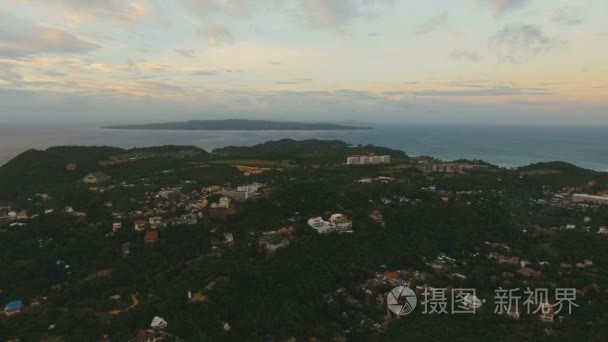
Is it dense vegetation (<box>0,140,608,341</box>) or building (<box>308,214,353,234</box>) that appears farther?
building (<box>308,214,353,234</box>)

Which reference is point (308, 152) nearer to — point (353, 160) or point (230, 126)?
point (353, 160)

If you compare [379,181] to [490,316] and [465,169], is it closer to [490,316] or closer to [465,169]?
[465,169]

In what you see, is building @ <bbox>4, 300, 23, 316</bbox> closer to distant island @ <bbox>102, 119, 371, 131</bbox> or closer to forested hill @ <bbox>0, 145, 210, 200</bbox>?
forested hill @ <bbox>0, 145, 210, 200</bbox>

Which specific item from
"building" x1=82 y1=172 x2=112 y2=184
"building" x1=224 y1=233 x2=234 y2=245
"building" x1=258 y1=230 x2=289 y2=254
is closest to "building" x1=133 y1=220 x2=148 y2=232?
"building" x1=224 y1=233 x2=234 y2=245

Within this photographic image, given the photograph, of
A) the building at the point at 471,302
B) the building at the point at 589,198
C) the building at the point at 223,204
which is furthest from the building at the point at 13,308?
the building at the point at 589,198

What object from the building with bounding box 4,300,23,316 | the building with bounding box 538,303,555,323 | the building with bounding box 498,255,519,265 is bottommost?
the building with bounding box 4,300,23,316

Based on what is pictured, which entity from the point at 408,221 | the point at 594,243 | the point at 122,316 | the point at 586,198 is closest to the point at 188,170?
the point at 408,221
